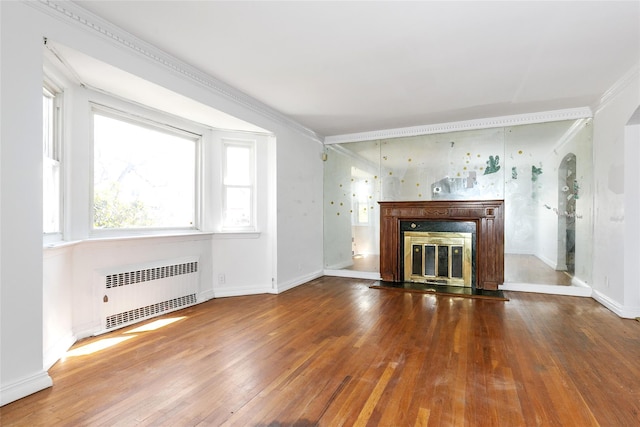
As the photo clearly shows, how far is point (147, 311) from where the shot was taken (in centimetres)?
356

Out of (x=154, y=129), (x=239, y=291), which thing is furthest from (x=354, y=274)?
(x=154, y=129)

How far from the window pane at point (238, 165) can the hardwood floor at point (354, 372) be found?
6.33ft

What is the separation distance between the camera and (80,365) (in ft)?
8.11

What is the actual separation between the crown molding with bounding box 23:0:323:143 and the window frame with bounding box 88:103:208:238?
0.76 meters

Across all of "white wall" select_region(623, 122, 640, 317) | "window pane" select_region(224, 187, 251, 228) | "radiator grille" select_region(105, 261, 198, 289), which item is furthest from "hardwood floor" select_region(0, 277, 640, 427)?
"window pane" select_region(224, 187, 251, 228)

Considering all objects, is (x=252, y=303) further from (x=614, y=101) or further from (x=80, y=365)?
(x=614, y=101)

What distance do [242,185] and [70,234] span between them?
225cm

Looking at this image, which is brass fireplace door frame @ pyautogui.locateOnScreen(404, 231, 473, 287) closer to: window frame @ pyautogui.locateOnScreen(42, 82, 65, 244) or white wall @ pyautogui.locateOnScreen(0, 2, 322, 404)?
white wall @ pyautogui.locateOnScreen(0, 2, 322, 404)

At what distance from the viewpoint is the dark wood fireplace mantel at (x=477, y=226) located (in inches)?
192

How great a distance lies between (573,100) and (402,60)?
2.80 m

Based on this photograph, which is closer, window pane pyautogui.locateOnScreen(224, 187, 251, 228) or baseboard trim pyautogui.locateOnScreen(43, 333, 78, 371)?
baseboard trim pyautogui.locateOnScreen(43, 333, 78, 371)

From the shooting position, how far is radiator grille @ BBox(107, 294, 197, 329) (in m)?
3.23

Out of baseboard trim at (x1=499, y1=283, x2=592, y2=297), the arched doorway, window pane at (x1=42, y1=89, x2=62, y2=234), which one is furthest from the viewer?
the arched doorway

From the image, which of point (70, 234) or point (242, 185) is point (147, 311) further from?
point (242, 185)
